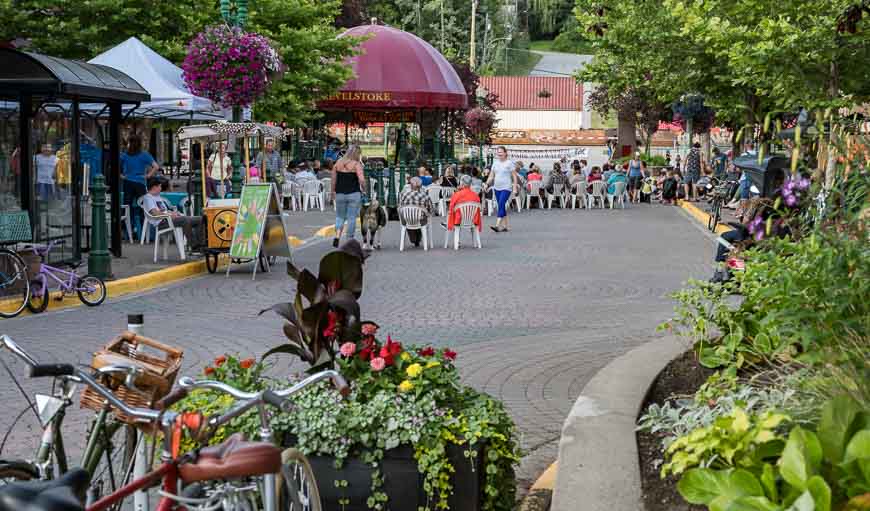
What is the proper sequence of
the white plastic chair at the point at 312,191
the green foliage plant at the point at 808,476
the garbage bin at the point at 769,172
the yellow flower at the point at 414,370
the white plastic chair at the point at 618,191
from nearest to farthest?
the green foliage plant at the point at 808,476
the yellow flower at the point at 414,370
the garbage bin at the point at 769,172
the white plastic chair at the point at 312,191
the white plastic chair at the point at 618,191

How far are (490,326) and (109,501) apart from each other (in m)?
9.21

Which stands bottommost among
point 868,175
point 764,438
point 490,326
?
point 490,326

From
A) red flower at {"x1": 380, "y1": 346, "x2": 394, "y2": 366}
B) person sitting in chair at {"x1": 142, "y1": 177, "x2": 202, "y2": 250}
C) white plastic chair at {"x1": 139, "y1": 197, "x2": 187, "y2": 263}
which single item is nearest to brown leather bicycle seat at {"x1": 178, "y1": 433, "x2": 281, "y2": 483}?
red flower at {"x1": 380, "y1": 346, "x2": 394, "y2": 366}

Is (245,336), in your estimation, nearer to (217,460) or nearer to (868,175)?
(868,175)

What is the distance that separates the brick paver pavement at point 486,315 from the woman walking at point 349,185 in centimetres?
80

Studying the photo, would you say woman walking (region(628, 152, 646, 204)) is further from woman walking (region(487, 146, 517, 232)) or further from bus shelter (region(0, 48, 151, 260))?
bus shelter (region(0, 48, 151, 260))

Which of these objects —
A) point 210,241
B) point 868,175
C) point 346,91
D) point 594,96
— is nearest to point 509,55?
point 594,96

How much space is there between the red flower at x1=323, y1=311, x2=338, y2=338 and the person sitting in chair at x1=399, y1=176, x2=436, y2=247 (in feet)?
50.4

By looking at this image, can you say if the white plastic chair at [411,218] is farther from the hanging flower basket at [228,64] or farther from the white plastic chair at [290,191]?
the white plastic chair at [290,191]

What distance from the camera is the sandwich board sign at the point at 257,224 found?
54.5 feet

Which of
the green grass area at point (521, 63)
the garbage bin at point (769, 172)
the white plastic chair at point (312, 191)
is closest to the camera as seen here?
the garbage bin at point (769, 172)

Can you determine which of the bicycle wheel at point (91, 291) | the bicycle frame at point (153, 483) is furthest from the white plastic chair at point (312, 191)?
the bicycle frame at point (153, 483)

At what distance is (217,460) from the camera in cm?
298

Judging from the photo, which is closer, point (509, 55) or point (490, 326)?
point (490, 326)
